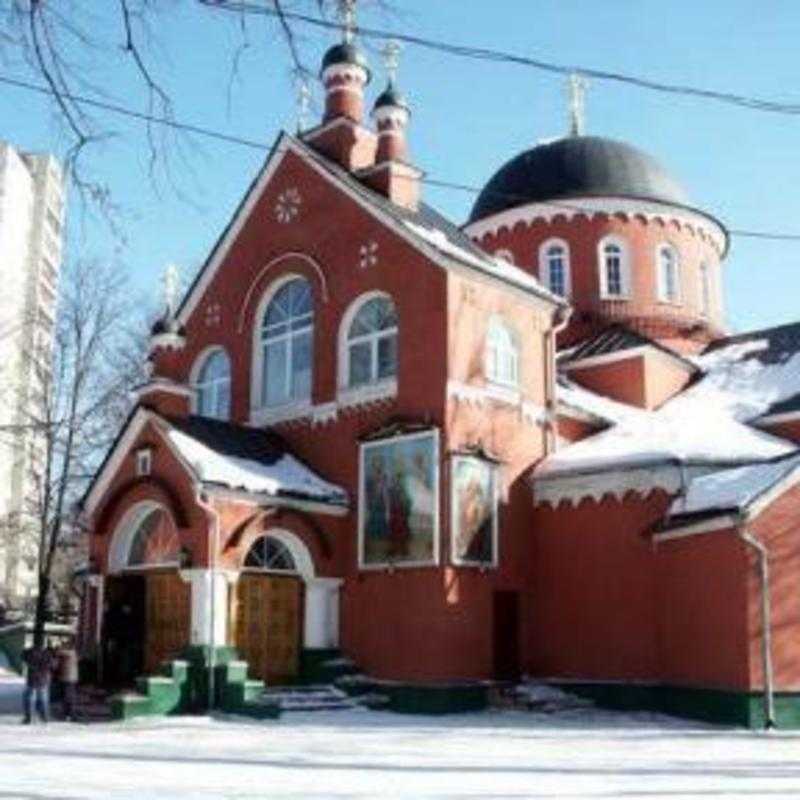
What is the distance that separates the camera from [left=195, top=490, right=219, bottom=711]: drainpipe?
19.5 meters

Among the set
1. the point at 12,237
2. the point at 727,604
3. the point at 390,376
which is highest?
the point at 12,237

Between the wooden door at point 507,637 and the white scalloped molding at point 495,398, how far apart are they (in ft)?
11.5

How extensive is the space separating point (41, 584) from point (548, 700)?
46.8 ft

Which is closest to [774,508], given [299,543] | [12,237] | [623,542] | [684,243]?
[623,542]

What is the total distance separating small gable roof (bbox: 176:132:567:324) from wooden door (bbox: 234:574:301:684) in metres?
6.76

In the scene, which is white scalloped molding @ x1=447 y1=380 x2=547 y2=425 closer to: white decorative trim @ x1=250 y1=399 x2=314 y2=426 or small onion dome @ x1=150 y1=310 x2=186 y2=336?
white decorative trim @ x1=250 y1=399 x2=314 y2=426

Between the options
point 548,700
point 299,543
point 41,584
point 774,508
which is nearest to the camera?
point 774,508

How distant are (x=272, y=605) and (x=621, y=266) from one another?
13764 mm

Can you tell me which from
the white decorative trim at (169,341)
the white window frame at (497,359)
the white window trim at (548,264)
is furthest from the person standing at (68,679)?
the white window trim at (548,264)

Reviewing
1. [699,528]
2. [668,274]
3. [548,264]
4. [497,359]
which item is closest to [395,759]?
[699,528]

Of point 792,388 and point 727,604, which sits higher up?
point 792,388

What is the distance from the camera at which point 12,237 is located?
65.1 metres

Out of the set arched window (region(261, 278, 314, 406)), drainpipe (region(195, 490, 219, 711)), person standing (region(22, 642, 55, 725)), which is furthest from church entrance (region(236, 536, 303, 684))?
arched window (region(261, 278, 314, 406))

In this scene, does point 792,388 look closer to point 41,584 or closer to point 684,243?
point 684,243
